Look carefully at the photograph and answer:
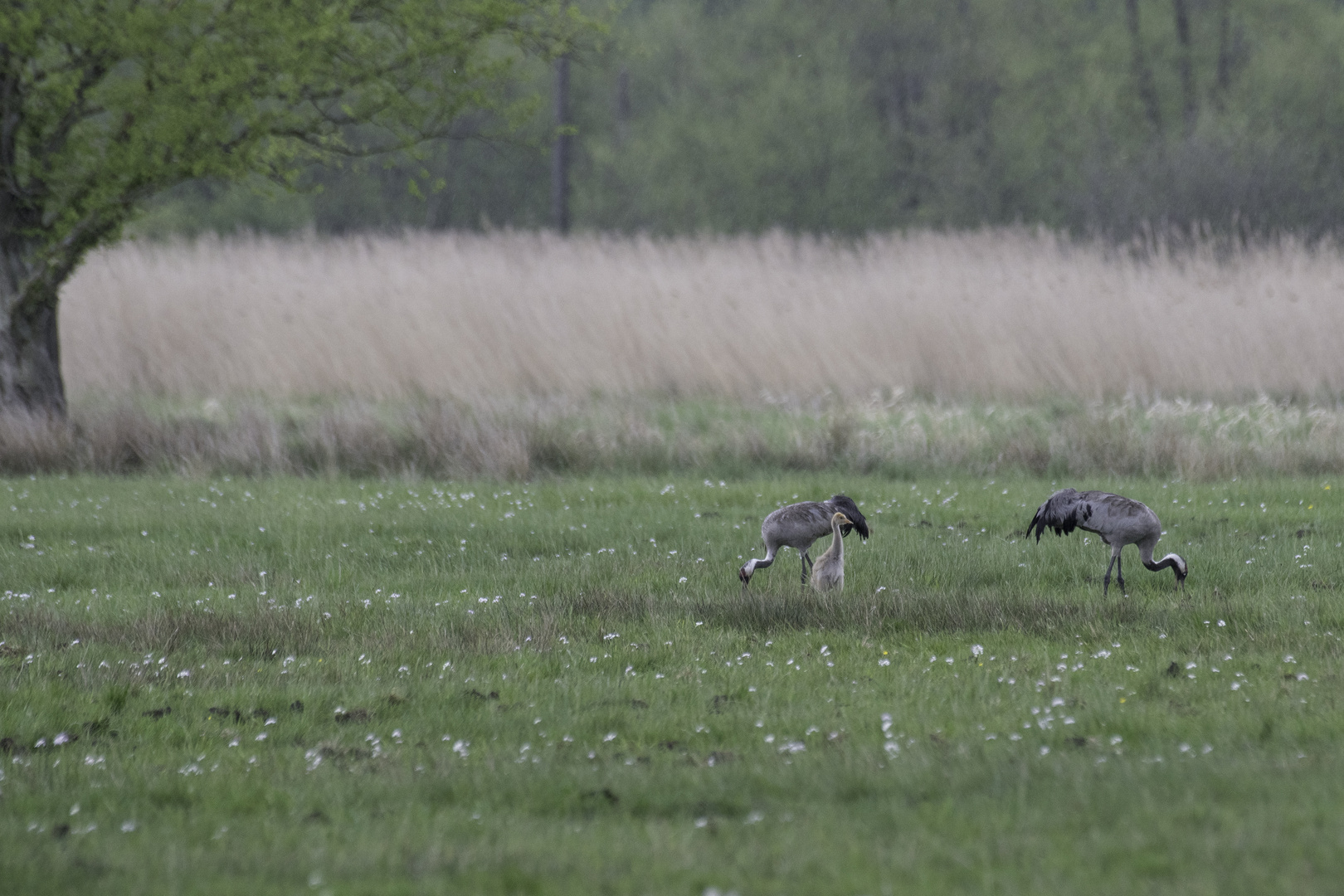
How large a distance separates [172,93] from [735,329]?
28.1 feet

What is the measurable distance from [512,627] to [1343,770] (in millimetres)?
4491

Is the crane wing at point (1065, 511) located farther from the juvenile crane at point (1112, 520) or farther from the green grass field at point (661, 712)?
the green grass field at point (661, 712)

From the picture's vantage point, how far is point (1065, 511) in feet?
25.9

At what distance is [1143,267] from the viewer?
19594 millimetres

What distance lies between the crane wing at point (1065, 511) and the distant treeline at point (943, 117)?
29026mm

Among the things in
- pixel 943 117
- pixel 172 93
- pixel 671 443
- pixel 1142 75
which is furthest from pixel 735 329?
pixel 1142 75

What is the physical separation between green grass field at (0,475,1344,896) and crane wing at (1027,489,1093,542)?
47 cm

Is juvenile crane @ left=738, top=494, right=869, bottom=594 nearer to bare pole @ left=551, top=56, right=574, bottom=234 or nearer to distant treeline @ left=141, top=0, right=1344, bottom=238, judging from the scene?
distant treeline @ left=141, top=0, right=1344, bottom=238

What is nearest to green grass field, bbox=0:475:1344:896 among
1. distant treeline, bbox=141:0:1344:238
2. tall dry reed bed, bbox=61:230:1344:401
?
tall dry reed bed, bbox=61:230:1344:401

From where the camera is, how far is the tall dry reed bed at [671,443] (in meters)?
13.9

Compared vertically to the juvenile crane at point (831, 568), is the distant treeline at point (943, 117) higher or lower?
higher

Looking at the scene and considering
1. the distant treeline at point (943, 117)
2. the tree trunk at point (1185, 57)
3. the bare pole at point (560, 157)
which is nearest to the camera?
the distant treeline at point (943, 117)

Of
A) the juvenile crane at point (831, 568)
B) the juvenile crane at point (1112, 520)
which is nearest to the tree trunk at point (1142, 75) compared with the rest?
the juvenile crane at point (1112, 520)

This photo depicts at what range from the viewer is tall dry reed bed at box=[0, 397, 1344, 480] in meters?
13.9
